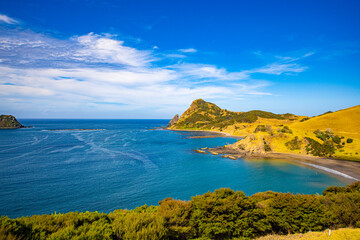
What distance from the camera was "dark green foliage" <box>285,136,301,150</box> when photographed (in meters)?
73.1

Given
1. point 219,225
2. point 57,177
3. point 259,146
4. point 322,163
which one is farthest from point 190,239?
point 259,146

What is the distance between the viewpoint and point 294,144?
73750mm

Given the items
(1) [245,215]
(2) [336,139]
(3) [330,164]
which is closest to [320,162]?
(3) [330,164]

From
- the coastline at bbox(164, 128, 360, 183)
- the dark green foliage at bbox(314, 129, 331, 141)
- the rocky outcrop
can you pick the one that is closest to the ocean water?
the coastline at bbox(164, 128, 360, 183)

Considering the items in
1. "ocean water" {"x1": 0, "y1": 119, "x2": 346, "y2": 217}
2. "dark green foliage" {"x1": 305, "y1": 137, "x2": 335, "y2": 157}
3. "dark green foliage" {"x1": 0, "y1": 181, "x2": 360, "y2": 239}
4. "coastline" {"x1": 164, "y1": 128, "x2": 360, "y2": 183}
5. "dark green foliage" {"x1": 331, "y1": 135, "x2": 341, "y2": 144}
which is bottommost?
"ocean water" {"x1": 0, "y1": 119, "x2": 346, "y2": 217}

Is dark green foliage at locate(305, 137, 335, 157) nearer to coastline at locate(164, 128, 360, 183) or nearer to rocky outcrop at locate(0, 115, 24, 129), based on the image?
coastline at locate(164, 128, 360, 183)

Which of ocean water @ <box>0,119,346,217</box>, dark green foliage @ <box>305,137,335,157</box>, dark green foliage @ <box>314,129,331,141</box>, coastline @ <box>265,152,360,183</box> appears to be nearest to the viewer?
ocean water @ <box>0,119,346,217</box>

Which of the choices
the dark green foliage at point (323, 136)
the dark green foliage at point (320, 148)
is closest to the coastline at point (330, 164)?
the dark green foliage at point (320, 148)

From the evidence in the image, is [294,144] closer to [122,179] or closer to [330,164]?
[330,164]

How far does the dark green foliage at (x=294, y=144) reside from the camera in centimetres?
7306

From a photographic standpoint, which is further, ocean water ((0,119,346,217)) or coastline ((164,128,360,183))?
coastline ((164,128,360,183))

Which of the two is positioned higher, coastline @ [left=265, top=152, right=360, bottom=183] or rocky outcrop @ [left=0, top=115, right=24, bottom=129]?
rocky outcrop @ [left=0, top=115, right=24, bottom=129]

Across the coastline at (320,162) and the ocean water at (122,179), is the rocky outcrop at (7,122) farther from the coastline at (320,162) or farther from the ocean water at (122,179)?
the coastline at (320,162)

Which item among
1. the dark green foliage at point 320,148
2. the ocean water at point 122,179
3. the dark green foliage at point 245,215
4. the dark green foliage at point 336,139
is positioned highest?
the dark green foliage at point 336,139
